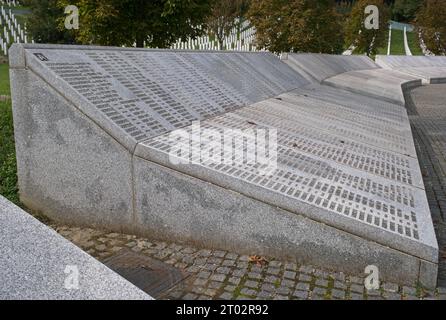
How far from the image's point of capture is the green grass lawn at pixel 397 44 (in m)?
50.7

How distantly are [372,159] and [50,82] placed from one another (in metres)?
3.70

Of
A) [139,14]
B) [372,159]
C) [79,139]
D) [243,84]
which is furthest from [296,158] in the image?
[139,14]

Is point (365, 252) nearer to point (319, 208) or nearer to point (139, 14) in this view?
point (319, 208)

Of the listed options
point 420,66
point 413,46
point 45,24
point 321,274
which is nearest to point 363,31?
point 420,66

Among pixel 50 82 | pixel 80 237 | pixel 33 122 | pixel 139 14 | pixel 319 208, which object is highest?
pixel 139 14

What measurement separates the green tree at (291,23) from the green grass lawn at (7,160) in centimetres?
1513

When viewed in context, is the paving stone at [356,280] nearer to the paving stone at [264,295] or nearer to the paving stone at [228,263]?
the paving stone at [264,295]

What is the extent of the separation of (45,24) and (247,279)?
21143mm

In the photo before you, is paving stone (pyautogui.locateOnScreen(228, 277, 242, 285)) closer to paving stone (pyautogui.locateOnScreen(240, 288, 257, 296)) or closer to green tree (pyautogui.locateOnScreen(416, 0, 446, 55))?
paving stone (pyautogui.locateOnScreen(240, 288, 257, 296))

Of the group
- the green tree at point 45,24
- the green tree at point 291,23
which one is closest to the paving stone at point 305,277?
the green tree at point 291,23

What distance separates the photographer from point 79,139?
14.7 ft

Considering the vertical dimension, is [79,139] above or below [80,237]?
above

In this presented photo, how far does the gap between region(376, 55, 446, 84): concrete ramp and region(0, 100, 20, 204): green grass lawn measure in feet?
71.3

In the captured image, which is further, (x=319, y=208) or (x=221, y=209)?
(x=221, y=209)
